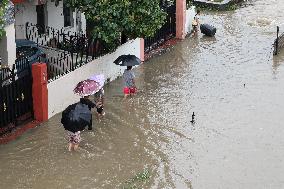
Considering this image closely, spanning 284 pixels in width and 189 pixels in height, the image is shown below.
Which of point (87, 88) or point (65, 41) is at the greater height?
point (65, 41)

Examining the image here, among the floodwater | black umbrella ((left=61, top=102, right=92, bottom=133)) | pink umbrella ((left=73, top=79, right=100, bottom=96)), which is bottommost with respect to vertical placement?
the floodwater

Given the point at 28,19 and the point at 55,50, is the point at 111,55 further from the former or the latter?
the point at 28,19

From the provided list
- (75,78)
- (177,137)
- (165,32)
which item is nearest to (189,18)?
(165,32)

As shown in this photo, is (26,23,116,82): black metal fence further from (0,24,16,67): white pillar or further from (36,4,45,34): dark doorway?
(0,24,16,67): white pillar

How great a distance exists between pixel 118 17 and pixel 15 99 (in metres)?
4.89

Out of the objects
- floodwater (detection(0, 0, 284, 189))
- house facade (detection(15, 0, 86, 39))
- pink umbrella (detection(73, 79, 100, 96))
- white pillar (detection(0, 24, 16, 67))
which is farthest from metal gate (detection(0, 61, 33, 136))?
house facade (detection(15, 0, 86, 39))

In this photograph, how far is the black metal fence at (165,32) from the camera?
894 inches

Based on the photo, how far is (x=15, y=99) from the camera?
50.1ft

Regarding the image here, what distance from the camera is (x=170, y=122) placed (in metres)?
16.3

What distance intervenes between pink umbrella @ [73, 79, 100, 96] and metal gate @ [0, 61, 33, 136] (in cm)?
156

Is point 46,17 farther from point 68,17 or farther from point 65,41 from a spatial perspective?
point 65,41

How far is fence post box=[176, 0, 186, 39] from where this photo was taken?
23.9 m

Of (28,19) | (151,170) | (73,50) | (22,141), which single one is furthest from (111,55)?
(151,170)

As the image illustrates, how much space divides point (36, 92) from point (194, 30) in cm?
1181
